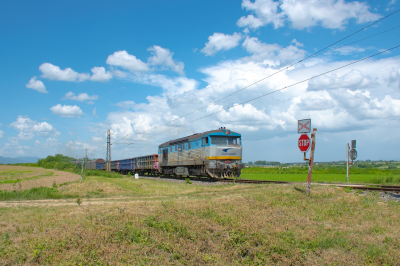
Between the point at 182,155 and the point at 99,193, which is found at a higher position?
the point at 182,155

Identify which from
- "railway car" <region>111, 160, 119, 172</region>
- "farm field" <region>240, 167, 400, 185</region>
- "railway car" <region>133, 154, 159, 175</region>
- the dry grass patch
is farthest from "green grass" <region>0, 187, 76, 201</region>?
"railway car" <region>111, 160, 119, 172</region>

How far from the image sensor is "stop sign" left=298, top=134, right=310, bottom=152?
1265 cm

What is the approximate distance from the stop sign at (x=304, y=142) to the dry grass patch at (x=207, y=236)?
11.0ft

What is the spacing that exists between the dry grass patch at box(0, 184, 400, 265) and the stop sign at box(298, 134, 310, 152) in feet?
11.0

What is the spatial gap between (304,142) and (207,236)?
7.49 metres

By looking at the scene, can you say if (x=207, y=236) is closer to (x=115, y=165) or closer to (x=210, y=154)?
(x=210, y=154)

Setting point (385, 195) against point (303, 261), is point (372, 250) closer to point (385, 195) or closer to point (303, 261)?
point (303, 261)

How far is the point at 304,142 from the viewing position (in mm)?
12711

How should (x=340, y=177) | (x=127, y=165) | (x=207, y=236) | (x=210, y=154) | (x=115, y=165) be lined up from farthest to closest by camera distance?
(x=115, y=165)
(x=127, y=165)
(x=340, y=177)
(x=210, y=154)
(x=207, y=236)

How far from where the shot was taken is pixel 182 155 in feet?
101

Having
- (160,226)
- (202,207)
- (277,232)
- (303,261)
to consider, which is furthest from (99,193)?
(303,261)

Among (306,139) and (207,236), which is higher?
(306,139)

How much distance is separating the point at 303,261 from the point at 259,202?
16.0 feet

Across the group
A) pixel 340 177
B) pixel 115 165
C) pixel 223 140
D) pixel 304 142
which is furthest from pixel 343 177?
pixel 115 165
